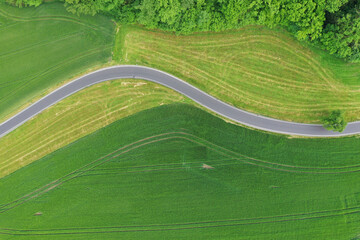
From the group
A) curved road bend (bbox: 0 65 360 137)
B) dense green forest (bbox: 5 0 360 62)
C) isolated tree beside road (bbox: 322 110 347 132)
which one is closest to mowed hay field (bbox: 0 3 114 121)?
curved road bend (bbox: 0 65 360 137)

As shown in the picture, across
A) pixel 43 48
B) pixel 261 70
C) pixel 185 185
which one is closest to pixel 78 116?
pixel 43 48

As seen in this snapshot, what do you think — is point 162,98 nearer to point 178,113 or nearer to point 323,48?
point 178,113

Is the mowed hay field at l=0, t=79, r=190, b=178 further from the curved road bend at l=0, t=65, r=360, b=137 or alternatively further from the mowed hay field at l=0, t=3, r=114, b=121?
the mowed hay field at l=0, t=3, r=114, b=121

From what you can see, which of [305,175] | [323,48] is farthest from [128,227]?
[323,48]

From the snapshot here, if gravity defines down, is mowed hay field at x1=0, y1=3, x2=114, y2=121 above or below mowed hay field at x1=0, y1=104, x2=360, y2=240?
above

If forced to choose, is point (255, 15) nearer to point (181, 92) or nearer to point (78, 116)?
point (181, 92)

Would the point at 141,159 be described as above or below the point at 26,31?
below
